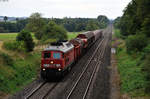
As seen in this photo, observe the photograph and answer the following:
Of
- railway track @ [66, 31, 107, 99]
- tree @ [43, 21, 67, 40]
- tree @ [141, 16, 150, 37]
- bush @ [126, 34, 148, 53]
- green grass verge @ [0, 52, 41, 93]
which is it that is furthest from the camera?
tree @ [43, 21, 67, 40]

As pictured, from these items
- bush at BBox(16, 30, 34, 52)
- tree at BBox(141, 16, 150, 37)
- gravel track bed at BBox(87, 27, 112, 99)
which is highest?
tree at BBox(141, 16, 150, 37)

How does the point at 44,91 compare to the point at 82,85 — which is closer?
the point at 44,91

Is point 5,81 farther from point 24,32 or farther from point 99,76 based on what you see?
point 24,32

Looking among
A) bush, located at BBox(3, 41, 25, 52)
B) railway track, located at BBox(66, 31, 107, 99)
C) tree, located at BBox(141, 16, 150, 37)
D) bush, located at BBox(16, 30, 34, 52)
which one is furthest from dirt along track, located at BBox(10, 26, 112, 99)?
tree, located at BBox(141, 16, 150, 37)

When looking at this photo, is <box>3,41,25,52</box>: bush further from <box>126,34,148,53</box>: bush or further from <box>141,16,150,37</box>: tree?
<box>141,16,150,37</box>: tree

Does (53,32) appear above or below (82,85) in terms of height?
above

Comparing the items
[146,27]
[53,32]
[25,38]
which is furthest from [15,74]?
[53,32]

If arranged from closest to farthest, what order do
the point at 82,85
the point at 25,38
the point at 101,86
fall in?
the point at 101,86 < the point at 82,85 < the point at 25,38

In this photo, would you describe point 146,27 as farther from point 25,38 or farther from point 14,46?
point 14,46

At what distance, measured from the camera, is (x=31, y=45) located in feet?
114

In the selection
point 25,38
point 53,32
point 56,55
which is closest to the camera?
point 56,55

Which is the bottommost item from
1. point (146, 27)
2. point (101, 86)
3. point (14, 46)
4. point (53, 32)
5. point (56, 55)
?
point (101, 86)

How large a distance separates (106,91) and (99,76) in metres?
5.54

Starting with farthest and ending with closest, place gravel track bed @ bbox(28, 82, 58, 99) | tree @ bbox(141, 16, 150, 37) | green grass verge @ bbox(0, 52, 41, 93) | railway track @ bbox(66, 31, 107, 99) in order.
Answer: tree @ bbox(141, 16, 150, 37) < green grass verge @ bbox(0, 52, 41, 93) < railway track @ bbox(66, 31, 107, 99) < gravel track bed @ bbox(28, 82, 58, 99)
